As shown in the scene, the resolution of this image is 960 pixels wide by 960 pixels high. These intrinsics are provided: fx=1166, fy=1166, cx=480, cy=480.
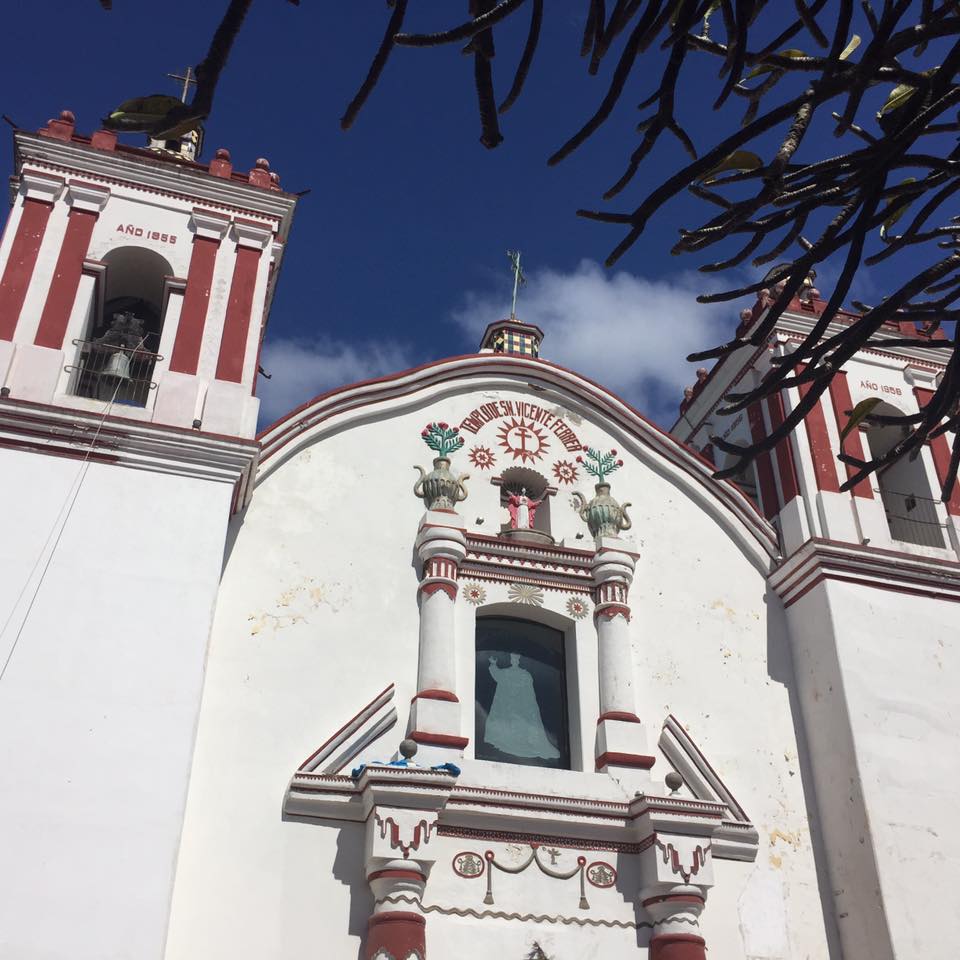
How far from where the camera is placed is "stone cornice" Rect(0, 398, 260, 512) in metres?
8.90

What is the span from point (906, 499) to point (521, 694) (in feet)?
15.2

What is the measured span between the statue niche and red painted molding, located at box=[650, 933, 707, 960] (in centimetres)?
371

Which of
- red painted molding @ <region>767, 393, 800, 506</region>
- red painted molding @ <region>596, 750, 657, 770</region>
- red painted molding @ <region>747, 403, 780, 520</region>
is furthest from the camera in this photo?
red painted molding @ <region>747, 403, 780, 520</region>

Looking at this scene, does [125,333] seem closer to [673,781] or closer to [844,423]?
[673,781]

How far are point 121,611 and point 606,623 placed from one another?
4183 millimetres

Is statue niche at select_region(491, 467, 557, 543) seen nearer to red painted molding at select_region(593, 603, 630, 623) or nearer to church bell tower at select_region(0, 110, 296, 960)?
red painted molding at select_region(593, 603, 630, 623)

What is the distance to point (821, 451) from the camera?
455 inches

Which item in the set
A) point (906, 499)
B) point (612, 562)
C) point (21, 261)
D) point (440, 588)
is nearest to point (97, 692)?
point (440, 588)

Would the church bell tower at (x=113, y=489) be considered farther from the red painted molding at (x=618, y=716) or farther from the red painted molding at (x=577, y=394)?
the red painted molding at (x=618, y=716)

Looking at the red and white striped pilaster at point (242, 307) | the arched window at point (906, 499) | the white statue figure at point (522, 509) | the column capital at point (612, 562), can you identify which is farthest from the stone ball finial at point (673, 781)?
the red and white striped pilaster at point (242, 307)

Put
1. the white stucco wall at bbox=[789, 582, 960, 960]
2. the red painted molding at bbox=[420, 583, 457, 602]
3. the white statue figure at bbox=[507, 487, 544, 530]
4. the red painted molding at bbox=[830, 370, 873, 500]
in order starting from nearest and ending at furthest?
1. the white stucco wall at bbox=[789, 582, 960, 960]
2. the red painted molding at bbox=[420, 583, 457, 602]
3. the white statue figure at bbox=[507, 487, 544, 530]
4. the red painted molding at bbox=[830, 370, 873, 500]

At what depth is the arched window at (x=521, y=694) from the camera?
9828mm

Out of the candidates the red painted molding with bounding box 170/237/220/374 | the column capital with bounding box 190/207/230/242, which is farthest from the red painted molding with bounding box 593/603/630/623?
the column capital with bounding box 190/207/230/242

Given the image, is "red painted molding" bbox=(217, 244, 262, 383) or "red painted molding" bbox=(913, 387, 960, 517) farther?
"red painted molding" bbox=(913, 387, 960, 517)
